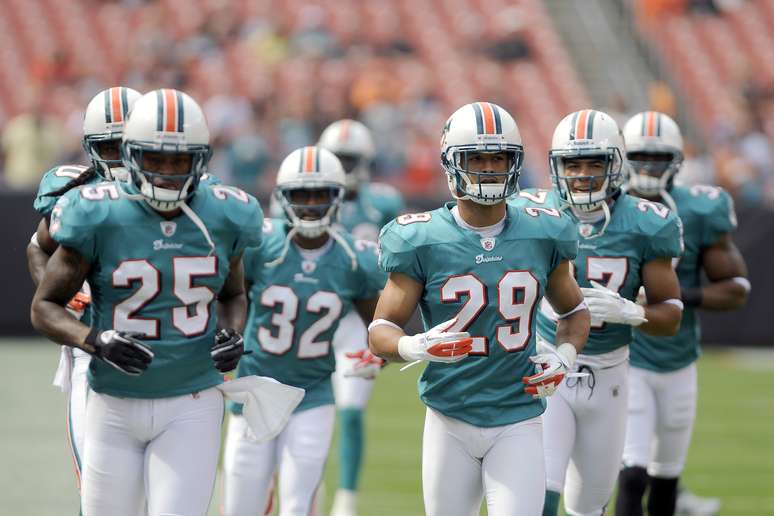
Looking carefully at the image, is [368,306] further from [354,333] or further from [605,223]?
[354,333]

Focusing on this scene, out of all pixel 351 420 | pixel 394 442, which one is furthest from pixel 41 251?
pixel 394 442

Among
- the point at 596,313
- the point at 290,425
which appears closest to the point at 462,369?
the point at 596,313

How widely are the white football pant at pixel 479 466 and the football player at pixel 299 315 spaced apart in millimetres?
985

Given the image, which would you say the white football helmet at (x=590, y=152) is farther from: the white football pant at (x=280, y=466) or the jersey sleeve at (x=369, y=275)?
the white football pant at (x=280, y=466)

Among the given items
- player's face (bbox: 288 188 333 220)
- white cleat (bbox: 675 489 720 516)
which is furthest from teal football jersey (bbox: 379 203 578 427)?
white cleat (bbox: 675 489 720 516)

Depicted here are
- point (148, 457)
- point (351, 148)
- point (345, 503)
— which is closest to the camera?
point (148, 457)

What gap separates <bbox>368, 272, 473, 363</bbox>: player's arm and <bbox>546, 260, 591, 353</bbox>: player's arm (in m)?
0.47

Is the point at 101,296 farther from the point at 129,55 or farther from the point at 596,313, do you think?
the point at 129,55

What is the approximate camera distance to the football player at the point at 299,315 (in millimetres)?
5309

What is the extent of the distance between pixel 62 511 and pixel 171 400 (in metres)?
2.79

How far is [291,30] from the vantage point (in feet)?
50.8

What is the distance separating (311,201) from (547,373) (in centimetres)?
163

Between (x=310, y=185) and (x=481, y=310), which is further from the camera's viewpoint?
(x=310, y=185)

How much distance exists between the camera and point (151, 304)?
4.28 m
